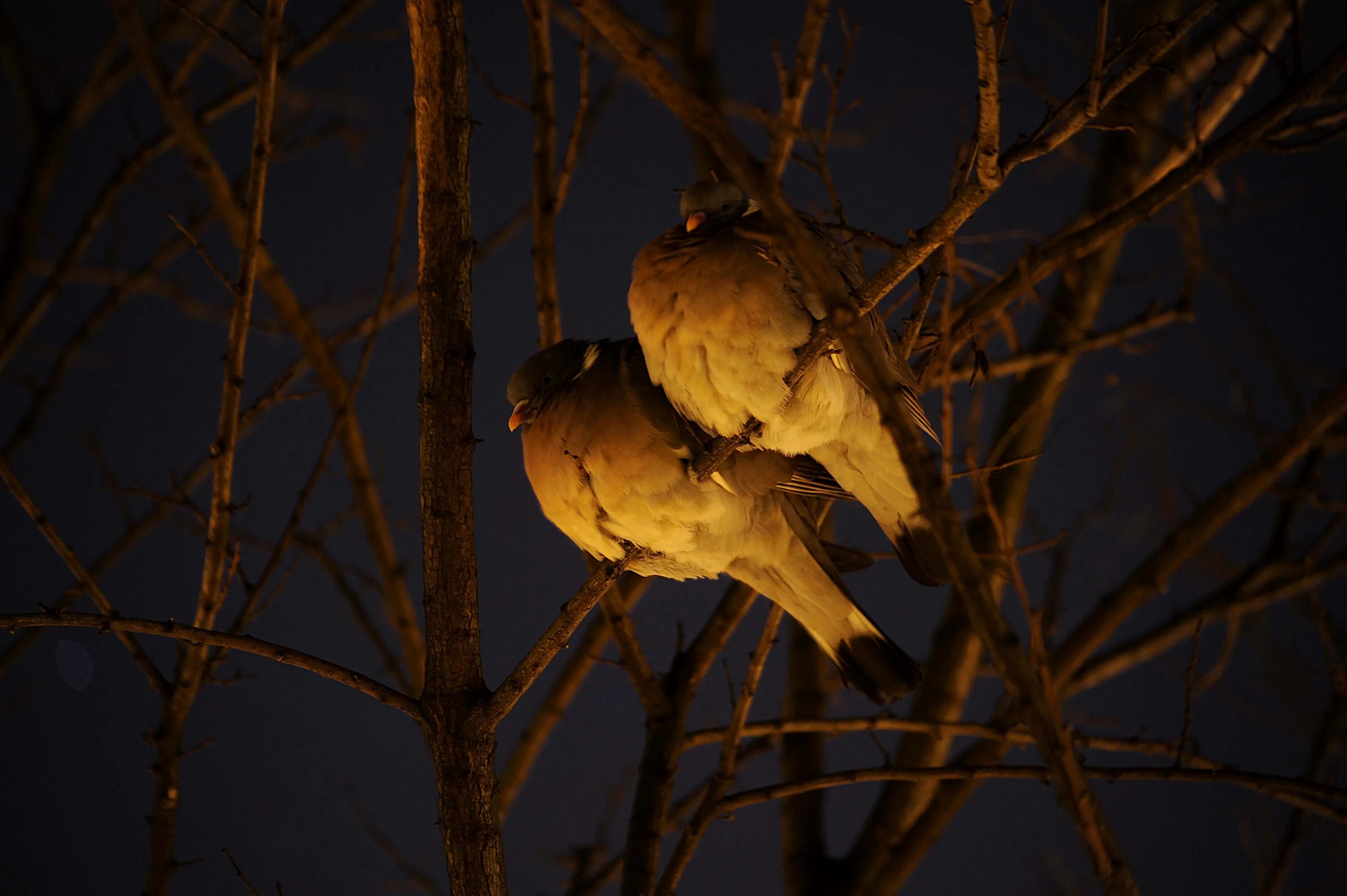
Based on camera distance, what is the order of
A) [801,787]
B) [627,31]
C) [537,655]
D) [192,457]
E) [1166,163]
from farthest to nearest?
[192,457]
[1166,163]
[801,787]
[537,655]
[627,31]

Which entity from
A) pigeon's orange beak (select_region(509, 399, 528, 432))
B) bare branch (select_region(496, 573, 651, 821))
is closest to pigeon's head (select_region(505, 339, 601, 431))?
pigeon's orange beak (select_region(509, 399, 528, 432))

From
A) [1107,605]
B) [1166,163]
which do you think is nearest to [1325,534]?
[1107,605]

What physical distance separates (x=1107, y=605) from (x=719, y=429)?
1.54m

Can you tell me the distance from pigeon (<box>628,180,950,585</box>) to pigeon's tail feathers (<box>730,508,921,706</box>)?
265 mm

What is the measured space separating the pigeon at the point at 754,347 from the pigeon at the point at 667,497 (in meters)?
0.10

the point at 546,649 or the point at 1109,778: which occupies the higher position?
the point at 546,649

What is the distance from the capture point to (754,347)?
6.72 ft

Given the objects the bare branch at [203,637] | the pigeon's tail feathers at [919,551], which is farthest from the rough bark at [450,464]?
the pigeon's tail feathers at [919,551]

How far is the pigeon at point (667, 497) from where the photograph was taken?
87.5 inches

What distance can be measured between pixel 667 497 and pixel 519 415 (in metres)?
0.48

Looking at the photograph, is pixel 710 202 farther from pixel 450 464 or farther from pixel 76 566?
pixel 76 566

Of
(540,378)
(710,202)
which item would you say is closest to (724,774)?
(540,378)

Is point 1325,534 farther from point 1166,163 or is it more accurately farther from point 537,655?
point 537,655

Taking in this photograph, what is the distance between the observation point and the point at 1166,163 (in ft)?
8.63
